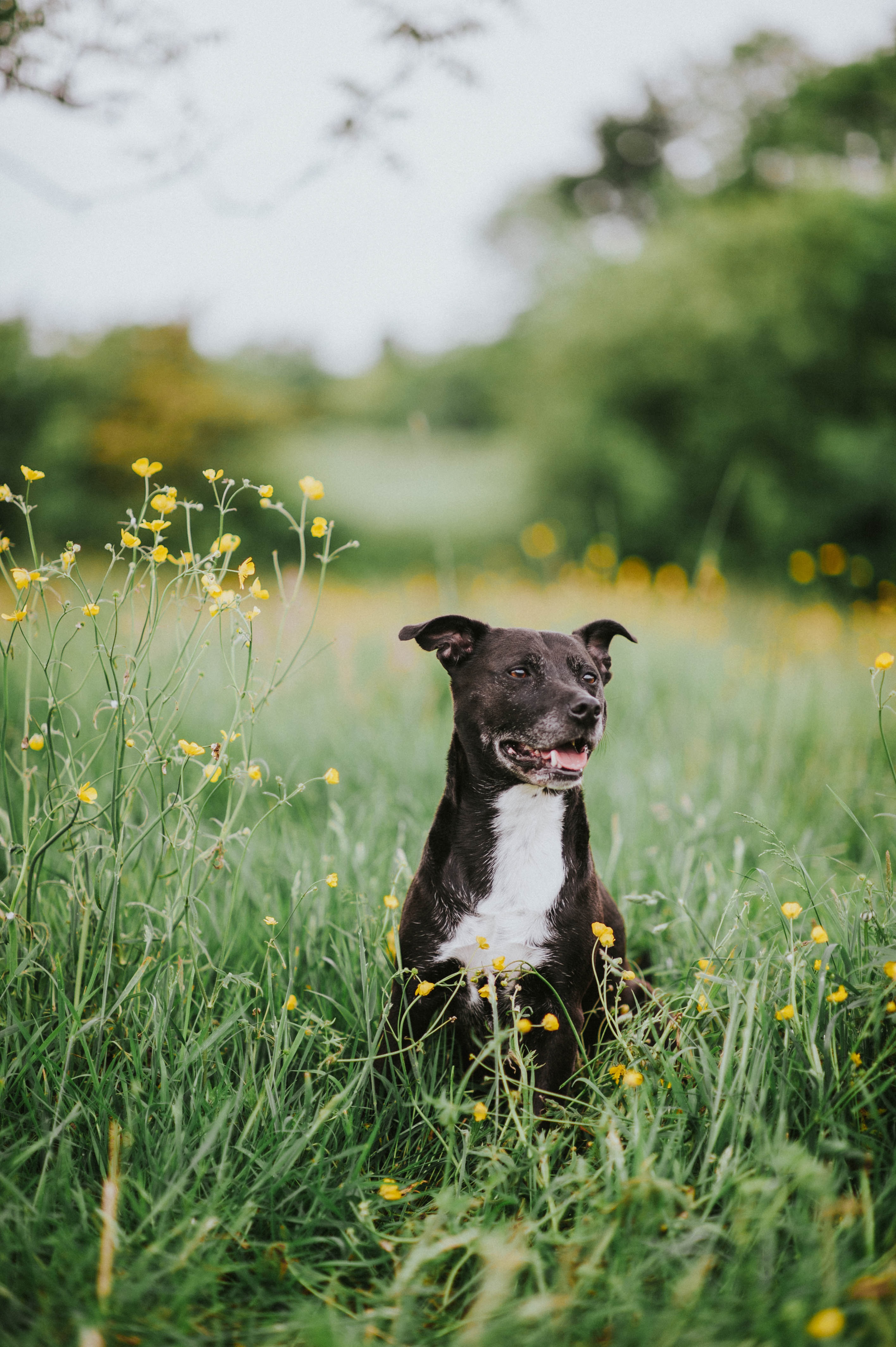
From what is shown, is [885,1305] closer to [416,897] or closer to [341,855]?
[416,897]

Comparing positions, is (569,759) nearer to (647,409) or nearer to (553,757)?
(553,757)

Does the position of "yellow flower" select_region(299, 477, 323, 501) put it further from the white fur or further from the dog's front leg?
the dog's front leg

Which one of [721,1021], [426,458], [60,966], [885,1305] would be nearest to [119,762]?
[60,966]

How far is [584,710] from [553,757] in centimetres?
17

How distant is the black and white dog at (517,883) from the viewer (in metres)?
2.38

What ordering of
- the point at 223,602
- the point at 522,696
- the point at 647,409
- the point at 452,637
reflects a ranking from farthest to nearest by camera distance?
1. the point at 647,409
2. the point at 452,637
3. the point at 522,696
4. the point at 223,602

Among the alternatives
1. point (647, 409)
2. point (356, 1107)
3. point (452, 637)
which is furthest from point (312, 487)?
point (647, 409)

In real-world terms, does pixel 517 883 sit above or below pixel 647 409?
below

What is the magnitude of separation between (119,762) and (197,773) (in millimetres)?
2132

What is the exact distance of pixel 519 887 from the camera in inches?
96.3

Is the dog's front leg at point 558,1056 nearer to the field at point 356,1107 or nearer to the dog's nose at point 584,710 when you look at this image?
the field at point 356,1107

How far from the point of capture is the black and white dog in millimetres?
2379

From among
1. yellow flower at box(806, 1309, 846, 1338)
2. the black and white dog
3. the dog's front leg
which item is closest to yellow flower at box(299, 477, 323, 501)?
the black and white dog

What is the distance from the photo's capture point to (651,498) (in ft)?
35.1
